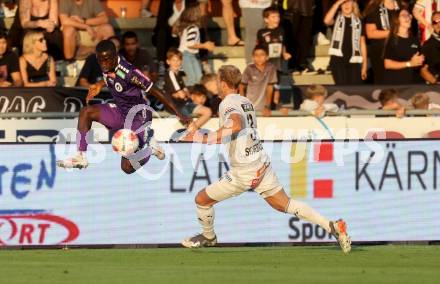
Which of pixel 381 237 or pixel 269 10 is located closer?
pixel 381 237

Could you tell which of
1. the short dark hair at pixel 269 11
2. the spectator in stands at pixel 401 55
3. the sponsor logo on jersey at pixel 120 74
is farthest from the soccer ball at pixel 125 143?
the spectator in stands at pixel 401 55

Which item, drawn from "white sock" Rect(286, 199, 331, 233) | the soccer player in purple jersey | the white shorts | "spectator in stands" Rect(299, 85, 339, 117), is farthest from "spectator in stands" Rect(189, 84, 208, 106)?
"white sock" Rect(286, 199, 331, 233)

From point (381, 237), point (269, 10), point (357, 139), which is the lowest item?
point (381, 237)

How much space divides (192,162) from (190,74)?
362cm

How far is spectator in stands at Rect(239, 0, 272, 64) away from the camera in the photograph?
20.7m

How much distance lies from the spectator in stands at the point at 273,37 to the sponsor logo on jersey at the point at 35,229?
15.9ft

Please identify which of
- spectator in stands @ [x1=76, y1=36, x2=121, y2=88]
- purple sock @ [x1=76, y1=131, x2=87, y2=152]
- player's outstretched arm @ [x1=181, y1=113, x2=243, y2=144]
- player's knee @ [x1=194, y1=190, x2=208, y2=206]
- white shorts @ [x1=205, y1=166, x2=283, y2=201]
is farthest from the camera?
spectator in stands @ [x1=76, y1=36, x2=121, y2=88]

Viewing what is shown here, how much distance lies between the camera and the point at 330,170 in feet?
55.1

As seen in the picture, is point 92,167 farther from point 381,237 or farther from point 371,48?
point 371,48

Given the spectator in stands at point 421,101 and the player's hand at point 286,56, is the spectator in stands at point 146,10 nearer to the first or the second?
the player's hand at point 286,56

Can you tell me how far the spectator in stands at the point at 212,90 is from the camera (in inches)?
741

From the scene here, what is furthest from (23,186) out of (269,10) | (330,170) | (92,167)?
(269,10)

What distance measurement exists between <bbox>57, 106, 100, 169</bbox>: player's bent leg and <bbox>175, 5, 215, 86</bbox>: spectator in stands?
4350 mm

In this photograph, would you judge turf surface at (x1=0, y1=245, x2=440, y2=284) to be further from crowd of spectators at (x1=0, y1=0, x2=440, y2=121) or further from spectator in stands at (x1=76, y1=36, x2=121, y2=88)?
spectator in stands at (x1=76, y1=36, x2=121, y2=88)
